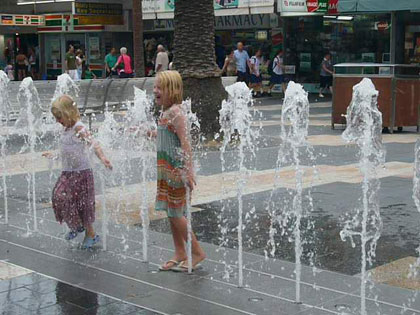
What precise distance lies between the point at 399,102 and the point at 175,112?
9736mm

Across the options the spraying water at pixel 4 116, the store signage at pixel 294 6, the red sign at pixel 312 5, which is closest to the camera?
the spraying water at pixel 4 116

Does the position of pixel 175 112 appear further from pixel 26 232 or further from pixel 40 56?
pixel 40 56

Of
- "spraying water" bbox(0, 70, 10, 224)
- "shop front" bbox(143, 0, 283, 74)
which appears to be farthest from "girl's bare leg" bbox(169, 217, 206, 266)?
"shop front" bbox(143, 0, 283, 74)

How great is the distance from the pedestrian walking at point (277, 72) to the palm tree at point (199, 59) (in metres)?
11.3

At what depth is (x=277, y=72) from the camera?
24641mm

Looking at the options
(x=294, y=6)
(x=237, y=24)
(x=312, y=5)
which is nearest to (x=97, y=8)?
(x=237, y=24)

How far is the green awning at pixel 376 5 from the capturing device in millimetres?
19453

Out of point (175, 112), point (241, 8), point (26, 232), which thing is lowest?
point (26, 232)

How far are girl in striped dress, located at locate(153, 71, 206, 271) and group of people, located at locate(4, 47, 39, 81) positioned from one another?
24986 mm

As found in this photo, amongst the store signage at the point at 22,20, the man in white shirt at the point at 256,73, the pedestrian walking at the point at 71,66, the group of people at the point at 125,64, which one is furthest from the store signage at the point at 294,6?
the store signage at the point at 22,20

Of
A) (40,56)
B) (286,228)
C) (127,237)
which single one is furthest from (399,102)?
(40,56)

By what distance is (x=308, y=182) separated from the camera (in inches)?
369

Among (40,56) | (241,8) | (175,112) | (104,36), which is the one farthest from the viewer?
(40,56)

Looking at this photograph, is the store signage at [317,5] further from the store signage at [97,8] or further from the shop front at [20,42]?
the shop front at [20,42]
